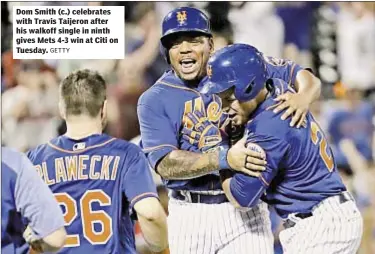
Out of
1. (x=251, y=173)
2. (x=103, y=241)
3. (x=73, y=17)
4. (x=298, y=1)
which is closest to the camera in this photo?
(x=251, y=173)

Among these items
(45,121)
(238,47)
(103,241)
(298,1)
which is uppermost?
(298,1)

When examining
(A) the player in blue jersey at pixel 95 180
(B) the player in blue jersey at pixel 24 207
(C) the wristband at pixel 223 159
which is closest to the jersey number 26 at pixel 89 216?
(A) the player in blue jersey at pixel 95 180

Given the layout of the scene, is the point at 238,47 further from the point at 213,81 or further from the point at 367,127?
the point at 367,127

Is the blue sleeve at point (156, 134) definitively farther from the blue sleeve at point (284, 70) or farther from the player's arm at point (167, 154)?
the blue sleeve at point (284, 70)

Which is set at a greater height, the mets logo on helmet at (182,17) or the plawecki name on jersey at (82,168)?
the mets logo on helmet at (182,17)

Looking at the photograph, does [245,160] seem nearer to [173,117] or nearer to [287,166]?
[287,166]

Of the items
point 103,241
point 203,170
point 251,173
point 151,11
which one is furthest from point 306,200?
point 151,11
